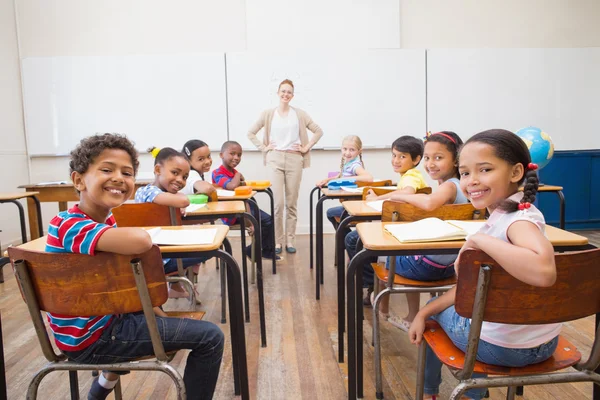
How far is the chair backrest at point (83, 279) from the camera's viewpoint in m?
0.94

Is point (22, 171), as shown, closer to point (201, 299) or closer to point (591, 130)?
point (201, 299)

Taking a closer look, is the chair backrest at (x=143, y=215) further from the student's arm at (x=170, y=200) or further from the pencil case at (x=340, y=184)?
the pencil case at (x=340, y=184)

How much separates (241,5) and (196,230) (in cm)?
394

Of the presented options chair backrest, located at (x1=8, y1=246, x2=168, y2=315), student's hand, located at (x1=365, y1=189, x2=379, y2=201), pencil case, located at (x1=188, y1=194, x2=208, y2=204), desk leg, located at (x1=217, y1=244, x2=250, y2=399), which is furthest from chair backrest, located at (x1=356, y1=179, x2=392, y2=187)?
chair backrest, located at (x1=8, y1=246, x2=168, y2=315)

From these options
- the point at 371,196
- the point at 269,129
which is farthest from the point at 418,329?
A: the point at 269,129

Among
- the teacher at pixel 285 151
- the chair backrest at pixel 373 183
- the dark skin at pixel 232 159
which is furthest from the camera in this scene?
Answer: the teacher at pixel 285 151

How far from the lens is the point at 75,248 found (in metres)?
1.00

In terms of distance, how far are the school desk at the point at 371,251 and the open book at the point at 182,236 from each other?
455mm

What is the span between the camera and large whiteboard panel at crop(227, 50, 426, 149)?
4.77 m

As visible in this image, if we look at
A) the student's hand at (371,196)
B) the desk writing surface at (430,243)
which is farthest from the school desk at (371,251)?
the student's hand at (371,196)

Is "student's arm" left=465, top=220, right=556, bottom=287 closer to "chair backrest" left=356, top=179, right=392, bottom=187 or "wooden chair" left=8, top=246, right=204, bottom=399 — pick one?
"wooden chair" left=8, top=246, right=204, bottom=399

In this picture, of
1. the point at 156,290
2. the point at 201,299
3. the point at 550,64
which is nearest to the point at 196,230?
the point at 156,290

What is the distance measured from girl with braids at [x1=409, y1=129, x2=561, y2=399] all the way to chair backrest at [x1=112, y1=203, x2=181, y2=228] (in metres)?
1.19

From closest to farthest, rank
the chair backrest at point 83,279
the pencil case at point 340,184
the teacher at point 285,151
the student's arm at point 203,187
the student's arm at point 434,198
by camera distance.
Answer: the chair backrest at point 83,279, the student's arm at point 434,198, the student's arm at point 203,187, the pencil case at point 340,184, the teacher at point 285,151
